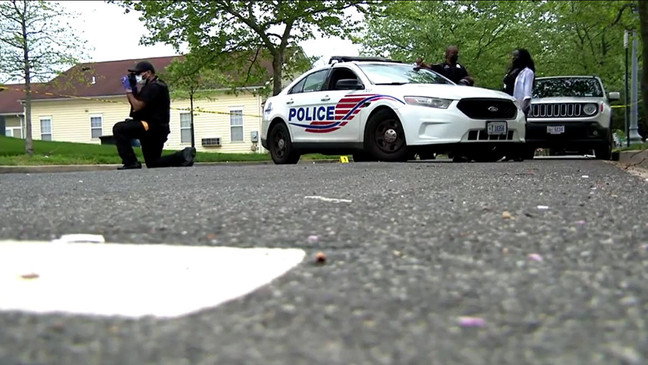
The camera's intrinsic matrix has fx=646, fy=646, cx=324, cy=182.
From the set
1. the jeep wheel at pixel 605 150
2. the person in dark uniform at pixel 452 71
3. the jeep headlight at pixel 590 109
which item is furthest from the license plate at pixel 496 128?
the jeep wheel at pixel 605 150

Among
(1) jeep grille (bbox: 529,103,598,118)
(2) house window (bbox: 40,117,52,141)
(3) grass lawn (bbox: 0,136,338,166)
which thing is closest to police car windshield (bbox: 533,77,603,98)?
(1) jeep grille (bbox: 529,103,598,118)

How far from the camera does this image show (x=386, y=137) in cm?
885

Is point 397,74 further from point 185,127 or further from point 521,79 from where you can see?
point 185,127

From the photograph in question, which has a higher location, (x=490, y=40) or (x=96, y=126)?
(x=490, y=40)

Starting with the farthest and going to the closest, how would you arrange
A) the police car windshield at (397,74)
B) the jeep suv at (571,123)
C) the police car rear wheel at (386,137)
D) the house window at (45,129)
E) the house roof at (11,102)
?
1. the house roof at (11,102)
2. the house window at (45,129)
3. the jeep suv at (571,123)
4. the police car windshield at (397,74)
5. the police car rear wheel at (386,137)

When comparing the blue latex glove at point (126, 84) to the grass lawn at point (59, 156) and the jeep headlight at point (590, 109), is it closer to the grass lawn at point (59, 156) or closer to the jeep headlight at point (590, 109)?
the grass lawn at point (59, 156)

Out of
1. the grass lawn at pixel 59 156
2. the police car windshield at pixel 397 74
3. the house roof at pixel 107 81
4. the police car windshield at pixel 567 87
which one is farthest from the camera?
the house roof at pixel 107 81

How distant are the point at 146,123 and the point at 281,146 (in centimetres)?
228

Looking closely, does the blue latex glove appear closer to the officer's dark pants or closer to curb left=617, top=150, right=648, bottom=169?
the officer's dark pants

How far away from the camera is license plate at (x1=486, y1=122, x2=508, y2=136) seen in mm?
8586

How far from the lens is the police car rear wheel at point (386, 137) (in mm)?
8688

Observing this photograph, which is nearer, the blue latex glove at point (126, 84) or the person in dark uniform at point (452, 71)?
the blue latex glove at point (126, 84)

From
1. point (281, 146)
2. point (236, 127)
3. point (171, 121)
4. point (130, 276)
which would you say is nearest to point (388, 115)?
point (281, 146)

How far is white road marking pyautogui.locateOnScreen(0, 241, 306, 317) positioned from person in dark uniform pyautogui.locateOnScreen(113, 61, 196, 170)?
275 inches
